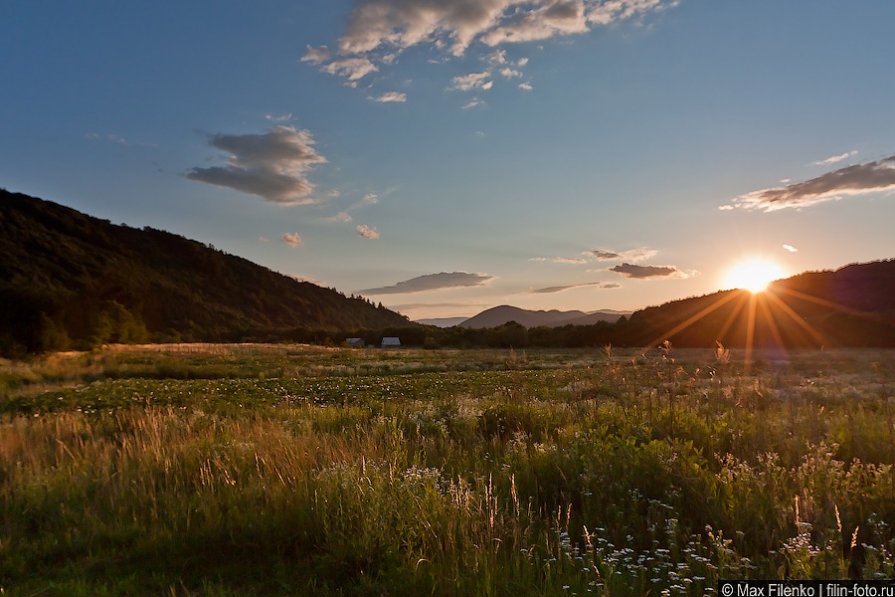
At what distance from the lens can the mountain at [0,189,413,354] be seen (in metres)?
51.8

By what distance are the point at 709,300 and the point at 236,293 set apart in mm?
158451

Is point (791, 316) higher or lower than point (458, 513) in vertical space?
higher

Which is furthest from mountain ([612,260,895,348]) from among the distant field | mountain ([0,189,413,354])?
mountain ([0,189,413,354])

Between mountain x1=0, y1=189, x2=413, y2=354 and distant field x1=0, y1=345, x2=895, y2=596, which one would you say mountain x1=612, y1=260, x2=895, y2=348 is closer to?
distant field x1=0, y1=345, x2=895, y2=596

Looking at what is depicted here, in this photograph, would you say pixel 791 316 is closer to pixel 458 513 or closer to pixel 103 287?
pixel 458 513

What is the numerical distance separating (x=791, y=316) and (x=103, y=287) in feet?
382

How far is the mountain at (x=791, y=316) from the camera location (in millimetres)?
63344

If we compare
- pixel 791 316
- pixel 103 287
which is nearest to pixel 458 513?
pixel 791 316

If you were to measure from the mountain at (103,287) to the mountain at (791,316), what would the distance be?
69975 millimetres

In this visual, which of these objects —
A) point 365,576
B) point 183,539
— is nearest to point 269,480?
point 183,539

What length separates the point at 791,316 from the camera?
72875 mm

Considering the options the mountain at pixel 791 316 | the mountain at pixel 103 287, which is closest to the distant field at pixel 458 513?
the mountain at pixel 103 287

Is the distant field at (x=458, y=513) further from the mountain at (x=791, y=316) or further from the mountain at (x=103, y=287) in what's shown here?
the mountain at (x=791, y=316)

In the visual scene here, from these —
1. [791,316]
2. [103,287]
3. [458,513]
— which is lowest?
[458,513]
